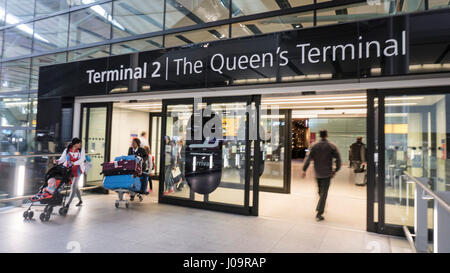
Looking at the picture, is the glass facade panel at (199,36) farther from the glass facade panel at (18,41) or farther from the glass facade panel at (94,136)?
the glass facade panel at (18,41)

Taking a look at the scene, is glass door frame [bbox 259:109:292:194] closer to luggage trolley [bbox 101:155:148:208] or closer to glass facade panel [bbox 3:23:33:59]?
luggage trolley [bbox 101:155:148:208]

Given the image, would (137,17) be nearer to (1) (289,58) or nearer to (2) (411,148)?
(1) (289,58)

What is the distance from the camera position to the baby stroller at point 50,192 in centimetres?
476

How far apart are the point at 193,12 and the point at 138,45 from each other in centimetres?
168

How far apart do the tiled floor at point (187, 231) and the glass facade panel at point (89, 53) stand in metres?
4.02

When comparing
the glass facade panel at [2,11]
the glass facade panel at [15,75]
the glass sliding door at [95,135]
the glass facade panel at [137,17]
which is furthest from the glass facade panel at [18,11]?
the glass sliding door at [95,135]

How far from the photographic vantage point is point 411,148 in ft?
14.1

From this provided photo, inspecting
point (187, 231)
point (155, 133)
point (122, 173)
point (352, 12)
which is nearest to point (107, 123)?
point (122, 173)

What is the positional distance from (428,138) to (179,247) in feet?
13.0

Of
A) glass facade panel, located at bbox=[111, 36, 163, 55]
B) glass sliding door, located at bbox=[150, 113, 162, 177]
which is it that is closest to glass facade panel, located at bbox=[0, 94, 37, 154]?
glass sliding door, located at bbox=[150, 113, 162, 177]

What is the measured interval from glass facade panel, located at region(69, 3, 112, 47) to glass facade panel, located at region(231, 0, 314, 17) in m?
3.41

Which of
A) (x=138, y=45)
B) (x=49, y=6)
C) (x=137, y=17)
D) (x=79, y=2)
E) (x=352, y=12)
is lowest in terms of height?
(x=352, y=12)

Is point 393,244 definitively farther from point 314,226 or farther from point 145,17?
point 145,17

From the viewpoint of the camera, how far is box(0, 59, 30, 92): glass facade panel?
9453mm
